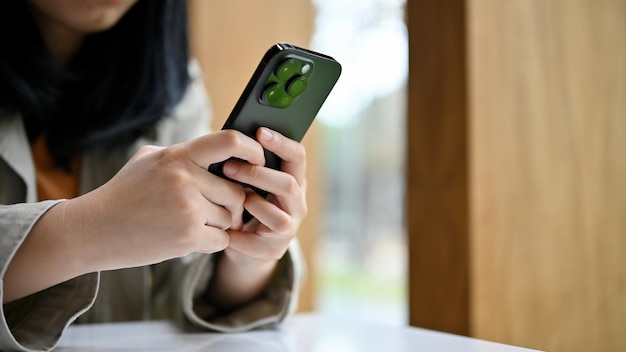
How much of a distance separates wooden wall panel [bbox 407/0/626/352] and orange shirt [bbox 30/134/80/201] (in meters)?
0.47

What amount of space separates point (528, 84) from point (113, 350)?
48 centimetres

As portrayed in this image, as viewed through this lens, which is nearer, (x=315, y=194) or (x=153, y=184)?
(x=153, y=184)

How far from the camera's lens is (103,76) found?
812 mm

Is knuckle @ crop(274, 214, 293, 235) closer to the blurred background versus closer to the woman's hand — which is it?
the woman's hand

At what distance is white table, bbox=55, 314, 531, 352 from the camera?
50cm

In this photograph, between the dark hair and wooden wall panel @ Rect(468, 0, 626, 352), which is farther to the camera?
the dark hair

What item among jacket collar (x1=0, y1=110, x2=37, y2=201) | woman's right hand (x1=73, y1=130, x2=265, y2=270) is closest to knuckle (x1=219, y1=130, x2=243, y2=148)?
woman's right hand (x1=73, y1=130, x2=265, y2=270)

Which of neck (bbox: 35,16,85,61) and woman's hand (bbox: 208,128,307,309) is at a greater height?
neck (bbox: 35,16,85,61)

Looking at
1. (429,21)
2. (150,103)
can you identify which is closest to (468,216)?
(429,21)

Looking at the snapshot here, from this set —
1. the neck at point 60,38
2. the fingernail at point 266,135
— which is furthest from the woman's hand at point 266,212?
the neck at point 60,38

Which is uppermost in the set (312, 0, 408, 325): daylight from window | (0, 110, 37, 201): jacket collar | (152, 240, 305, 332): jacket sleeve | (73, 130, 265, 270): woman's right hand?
(73, 130, 265, 270): woman's right hand

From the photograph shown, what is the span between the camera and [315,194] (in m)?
1.29

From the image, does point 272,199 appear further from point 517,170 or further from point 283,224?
point 517,170

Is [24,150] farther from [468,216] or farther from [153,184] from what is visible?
[468,216]
